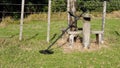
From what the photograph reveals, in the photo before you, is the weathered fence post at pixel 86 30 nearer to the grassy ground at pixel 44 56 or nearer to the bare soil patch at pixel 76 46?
the bare soil patch at pixel 76 46

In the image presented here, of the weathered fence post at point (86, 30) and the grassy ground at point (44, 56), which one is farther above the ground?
the weathered fence post at point (86, 30)

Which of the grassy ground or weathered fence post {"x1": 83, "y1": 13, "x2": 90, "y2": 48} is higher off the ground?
weathered fence post {"x1": 83, "y1": 13, "x2": 90, "y2": 48}

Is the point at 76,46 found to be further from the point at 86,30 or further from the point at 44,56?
the point at 44,56

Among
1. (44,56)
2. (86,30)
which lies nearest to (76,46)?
(86,30)

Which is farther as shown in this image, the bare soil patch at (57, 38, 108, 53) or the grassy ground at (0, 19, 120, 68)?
the bare soil patch at (57, 38, 108, 53)

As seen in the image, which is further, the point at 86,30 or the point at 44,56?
the point at 86,30

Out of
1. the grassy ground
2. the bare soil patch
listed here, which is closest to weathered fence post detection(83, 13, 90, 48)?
the bare soil patch

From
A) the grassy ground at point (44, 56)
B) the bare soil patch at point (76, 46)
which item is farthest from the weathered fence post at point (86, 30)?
the grassy ground at point (44, 56)

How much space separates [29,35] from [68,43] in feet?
7.92

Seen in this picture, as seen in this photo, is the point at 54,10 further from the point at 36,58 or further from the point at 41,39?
the point at 36,58

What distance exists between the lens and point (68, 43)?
10.4m

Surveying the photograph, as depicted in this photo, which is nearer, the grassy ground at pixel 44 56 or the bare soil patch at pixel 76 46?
the grassy ground at pixel 44 56

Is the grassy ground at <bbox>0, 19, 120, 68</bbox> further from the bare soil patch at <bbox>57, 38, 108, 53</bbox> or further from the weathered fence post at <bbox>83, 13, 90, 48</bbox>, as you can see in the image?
the weathered fence post at <bbox>83, 13, 90, 48</bbox>

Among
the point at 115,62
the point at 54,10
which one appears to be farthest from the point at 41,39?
the point at 54,10
